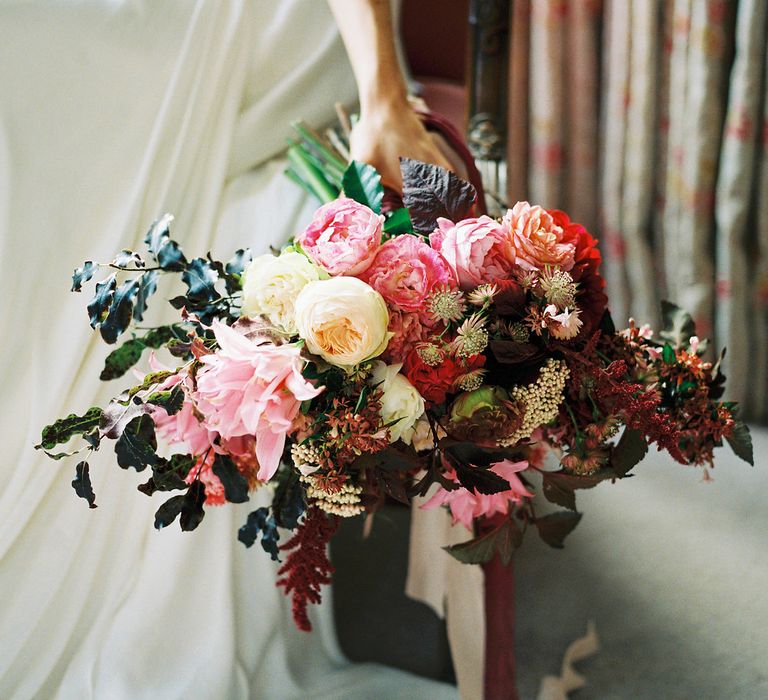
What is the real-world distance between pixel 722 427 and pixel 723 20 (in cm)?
115

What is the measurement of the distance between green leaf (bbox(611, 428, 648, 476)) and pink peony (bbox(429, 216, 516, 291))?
192 millimetres

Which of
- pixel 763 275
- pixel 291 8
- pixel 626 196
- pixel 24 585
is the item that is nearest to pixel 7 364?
pixel 24 585

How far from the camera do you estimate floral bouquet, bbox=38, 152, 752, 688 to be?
2.01 ft

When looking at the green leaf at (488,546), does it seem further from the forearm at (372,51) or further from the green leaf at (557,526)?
the forearm at (372,51)

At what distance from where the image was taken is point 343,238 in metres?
0.65

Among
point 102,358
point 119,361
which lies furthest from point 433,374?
point 102,358

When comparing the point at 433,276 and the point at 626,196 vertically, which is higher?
the point at 433,276

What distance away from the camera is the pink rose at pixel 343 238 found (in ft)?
2.08

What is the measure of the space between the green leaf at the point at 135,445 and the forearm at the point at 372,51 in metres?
0.51

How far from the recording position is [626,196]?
177 centimetres

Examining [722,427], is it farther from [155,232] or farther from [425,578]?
[155,232]

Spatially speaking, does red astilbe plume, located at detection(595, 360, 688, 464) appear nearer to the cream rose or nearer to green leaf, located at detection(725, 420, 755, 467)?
green leaf, located at detection(725, 420, 755, 467)

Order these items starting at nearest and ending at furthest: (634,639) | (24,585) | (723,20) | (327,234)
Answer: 1. (327,234)
2. (24,585)
3. (634,639)
4. (723,20)

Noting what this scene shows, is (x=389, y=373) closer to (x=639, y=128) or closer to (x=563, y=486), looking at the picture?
(x=563, y=486)
